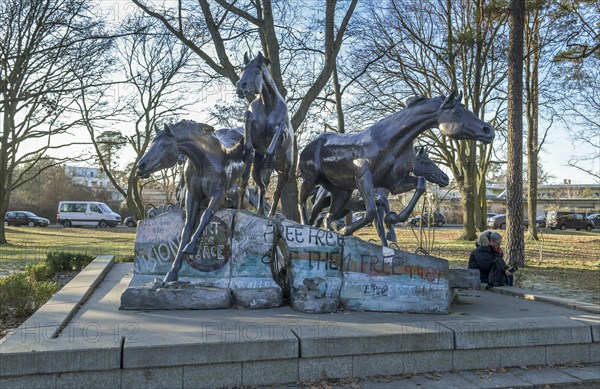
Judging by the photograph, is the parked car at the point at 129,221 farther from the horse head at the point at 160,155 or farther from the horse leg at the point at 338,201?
the horse head at the point at 160,155

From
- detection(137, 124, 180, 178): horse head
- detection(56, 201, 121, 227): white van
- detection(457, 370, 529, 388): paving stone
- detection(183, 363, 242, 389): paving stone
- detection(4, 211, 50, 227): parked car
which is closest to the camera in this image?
detection(183, 363, 242, 389): paving stone

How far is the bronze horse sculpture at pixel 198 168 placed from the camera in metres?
6.71

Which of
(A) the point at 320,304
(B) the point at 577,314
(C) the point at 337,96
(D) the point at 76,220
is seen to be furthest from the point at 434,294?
(D) the point at 76,220

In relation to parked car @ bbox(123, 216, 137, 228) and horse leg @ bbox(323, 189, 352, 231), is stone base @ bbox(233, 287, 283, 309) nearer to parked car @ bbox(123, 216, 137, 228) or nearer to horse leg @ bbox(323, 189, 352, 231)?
horse leg @ bbox(323, 189, 352, 231)

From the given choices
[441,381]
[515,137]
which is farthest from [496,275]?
[515,137]

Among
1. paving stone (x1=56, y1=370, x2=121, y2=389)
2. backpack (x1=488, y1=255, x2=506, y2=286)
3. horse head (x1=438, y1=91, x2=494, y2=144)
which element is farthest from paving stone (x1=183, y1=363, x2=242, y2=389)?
backpack (x1=488, y1=255, x2=506, y2=286)

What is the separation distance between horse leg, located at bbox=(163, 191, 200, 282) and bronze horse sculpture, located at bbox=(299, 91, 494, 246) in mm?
2148

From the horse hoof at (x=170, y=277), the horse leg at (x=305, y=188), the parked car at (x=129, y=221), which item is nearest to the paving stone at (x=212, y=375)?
the horse hoof at (x=170, y=277)

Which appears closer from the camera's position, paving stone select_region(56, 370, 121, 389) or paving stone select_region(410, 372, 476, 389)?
paving stone select_region(56, 370, 121, 389)

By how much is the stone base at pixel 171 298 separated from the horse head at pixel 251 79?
8.91 ft

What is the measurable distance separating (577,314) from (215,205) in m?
5.18

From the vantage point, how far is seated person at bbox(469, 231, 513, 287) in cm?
945

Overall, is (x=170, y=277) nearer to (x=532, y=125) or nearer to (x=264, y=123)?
(x=264, y=123)

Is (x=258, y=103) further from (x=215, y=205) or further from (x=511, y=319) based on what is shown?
(x=511, y=319)
